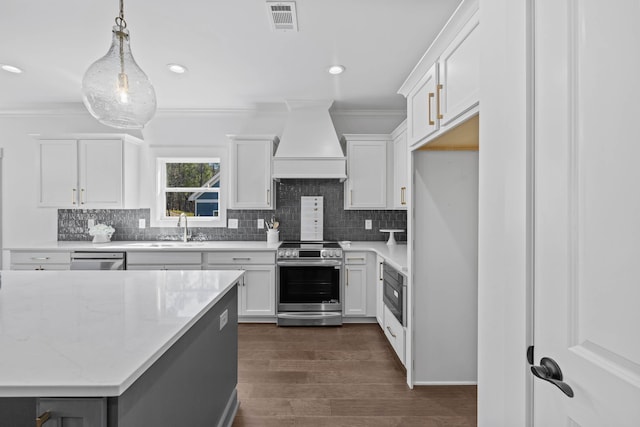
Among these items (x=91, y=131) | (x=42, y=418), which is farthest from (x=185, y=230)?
(x=42, y=418)

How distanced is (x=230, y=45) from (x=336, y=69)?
3.14 ft

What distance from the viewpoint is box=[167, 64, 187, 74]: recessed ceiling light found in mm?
2992

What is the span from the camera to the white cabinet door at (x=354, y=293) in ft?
12.2

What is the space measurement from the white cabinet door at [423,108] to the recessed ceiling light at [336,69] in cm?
85

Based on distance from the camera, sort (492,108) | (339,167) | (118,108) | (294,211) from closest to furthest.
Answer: (492,108)
(118,108)
(339,167)
(294,211)

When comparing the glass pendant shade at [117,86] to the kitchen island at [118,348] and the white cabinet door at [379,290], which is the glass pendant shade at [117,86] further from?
the white cabinet door at [379,290]

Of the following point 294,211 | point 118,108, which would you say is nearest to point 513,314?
point 118,108

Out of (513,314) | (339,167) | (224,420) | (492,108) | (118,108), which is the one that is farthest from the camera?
(339,167)

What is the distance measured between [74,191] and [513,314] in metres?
4.52

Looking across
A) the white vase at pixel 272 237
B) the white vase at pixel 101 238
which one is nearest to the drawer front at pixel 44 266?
the white vase at pixel 101 238
